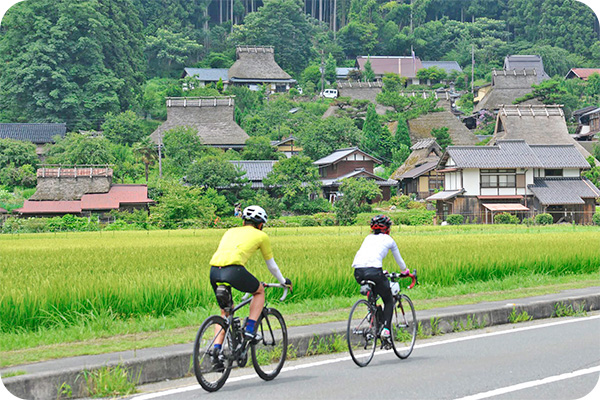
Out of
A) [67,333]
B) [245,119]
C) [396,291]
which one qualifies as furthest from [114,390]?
[245,119]

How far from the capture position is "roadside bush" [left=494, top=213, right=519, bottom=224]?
37562 millimetres

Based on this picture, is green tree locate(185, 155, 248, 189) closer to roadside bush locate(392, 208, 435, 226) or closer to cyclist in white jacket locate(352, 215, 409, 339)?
roadside bush locate(392, 208, 435, 226)

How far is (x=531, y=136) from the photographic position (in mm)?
52406

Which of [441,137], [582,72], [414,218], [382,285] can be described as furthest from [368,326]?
[582,72]

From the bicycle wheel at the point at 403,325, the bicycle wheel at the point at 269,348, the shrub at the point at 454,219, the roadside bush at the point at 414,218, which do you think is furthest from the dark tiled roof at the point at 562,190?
the bicycle wheel at the point at 269,348

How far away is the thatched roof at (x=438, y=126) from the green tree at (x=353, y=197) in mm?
15250

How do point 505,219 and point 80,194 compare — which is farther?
point 80,194

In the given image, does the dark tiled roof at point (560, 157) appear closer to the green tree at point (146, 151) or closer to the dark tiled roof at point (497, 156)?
the dark tiled roof at point (497, 156)

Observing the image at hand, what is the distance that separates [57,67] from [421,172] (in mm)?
28789

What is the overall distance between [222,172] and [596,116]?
3516cm

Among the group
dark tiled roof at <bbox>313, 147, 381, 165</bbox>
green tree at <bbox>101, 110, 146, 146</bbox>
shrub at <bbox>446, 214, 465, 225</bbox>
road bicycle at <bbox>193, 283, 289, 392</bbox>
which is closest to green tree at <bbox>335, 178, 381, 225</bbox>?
dark tiled roof at <bbox>313, 147, 381, 165</bbox>

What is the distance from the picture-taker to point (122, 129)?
50.5 meters

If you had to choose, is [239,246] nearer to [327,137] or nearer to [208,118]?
[327,137]

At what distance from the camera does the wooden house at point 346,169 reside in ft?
155
